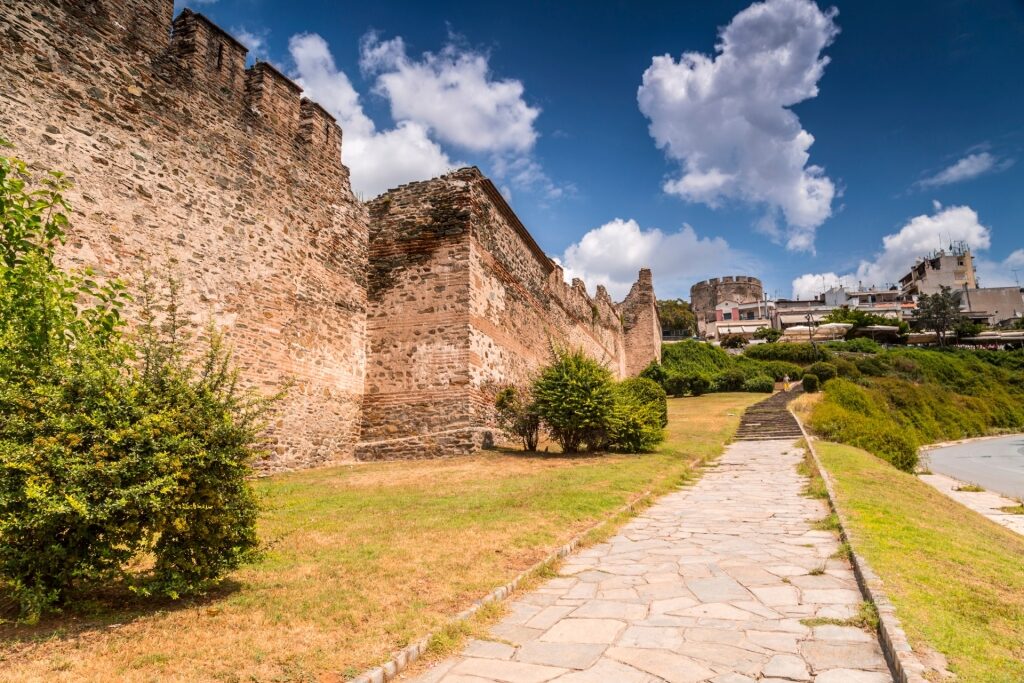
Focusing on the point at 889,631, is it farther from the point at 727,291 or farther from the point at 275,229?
the point at 727,291

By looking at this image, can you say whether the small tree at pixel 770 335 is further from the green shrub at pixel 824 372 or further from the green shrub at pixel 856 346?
the green shrub at pixel 824 372

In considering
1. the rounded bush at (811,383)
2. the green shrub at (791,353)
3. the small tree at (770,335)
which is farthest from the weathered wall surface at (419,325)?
the small tree at (770,335)

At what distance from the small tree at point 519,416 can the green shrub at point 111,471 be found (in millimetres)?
10276

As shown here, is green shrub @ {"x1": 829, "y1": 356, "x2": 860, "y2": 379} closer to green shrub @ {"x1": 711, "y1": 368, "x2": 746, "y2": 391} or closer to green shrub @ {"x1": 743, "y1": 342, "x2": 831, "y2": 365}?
green shrub @ {"x1": 743, "y1": 342, "x2": 831, "y2": 365}

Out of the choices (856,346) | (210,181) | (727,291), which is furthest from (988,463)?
(727,291)

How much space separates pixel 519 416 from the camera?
14.6 metres

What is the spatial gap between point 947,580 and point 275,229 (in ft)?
39.0

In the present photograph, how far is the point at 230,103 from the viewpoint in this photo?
36.7 ft

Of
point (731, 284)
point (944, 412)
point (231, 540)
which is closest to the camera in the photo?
point (231, 540)

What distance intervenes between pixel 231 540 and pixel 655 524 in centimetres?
505

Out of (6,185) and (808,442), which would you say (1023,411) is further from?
(6,185)

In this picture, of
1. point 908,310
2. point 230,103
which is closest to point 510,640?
point 230,103

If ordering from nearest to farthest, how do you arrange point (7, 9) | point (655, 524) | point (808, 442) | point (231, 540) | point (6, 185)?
point (231, 540)
point (6, 185)
point (655, 524)
point (7, 9)
point (808, 442)

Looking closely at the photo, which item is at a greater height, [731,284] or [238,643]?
[731,284]
